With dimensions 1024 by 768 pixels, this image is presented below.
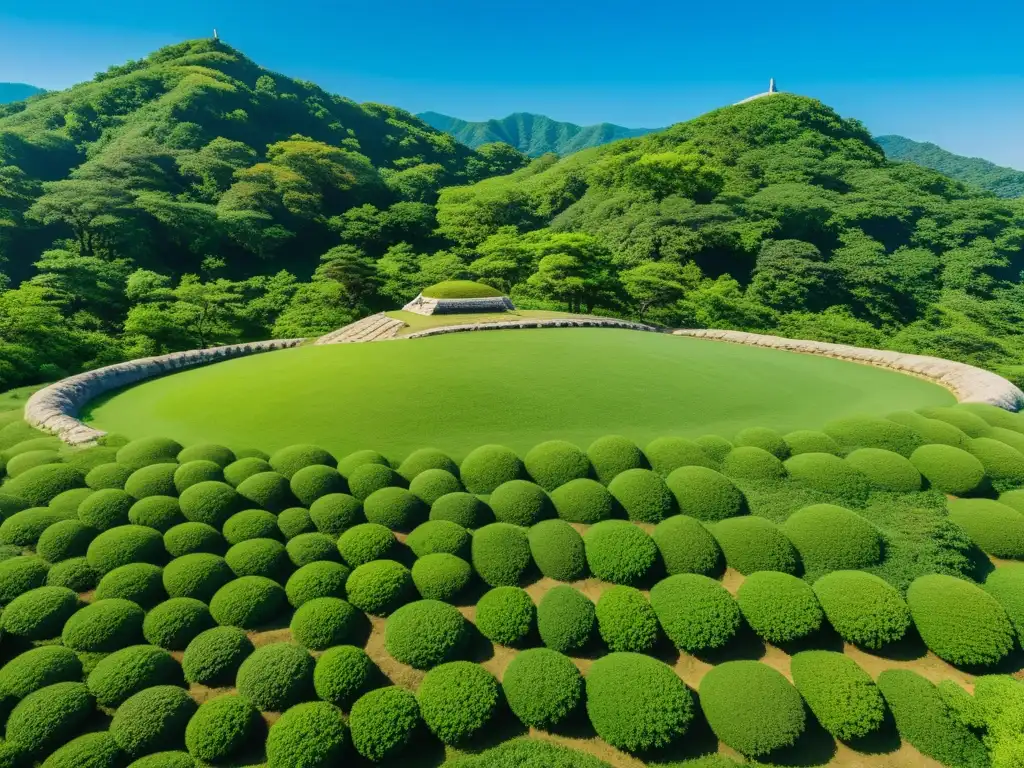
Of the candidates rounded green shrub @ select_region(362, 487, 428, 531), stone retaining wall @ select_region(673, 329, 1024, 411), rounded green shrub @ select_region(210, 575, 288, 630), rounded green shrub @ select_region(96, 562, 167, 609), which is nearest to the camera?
rounded green shrub @ select_region(210, 575, 288, 630)

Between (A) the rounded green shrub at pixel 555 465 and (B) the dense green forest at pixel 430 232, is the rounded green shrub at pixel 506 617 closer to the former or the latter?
(A) the rounded green shrub at pixel 555 465

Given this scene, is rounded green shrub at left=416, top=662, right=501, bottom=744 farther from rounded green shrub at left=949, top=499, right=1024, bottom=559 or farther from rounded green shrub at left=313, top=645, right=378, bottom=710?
rounded green shrub at left=949, top=499, right=1024, bottom=559

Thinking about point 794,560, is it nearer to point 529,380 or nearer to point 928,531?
point 928,531

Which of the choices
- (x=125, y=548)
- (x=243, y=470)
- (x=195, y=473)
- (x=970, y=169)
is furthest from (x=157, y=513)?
(x=970, y=169)

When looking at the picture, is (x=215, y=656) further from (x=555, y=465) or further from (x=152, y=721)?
(x=555, y=465)

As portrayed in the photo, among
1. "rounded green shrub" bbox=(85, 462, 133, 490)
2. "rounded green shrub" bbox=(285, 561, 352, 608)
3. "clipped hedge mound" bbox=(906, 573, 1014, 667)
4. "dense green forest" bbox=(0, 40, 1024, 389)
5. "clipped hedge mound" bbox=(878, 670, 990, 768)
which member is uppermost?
"dense green forest" bbox=(0, 40, 1024, 389)

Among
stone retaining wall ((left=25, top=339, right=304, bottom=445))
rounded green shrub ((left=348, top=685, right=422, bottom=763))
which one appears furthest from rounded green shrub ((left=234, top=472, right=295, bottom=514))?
stone retaining wall ((left=25, top=339, right=304, bottom=445))
